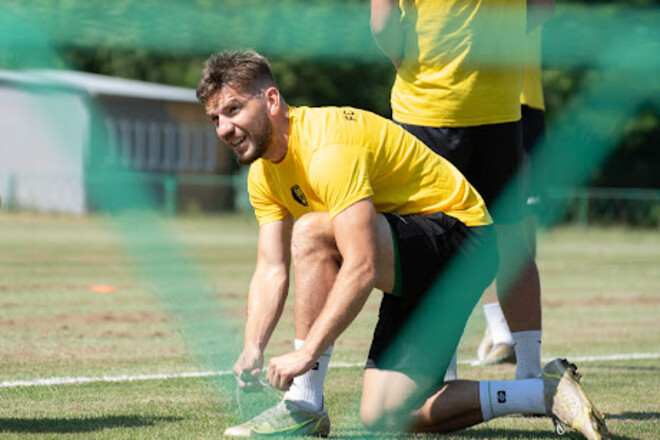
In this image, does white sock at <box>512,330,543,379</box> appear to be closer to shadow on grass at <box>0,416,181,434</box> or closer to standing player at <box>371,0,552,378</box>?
standing player at <box>371,0,552,378</box>

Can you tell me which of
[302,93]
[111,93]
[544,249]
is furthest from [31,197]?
[544,249]

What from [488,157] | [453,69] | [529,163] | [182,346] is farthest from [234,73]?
[182,346]

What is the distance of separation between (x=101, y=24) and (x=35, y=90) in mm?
13414

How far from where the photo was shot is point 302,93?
32.5 meters

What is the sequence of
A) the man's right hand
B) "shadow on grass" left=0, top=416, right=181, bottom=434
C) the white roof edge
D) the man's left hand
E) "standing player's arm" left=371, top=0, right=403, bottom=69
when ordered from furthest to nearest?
the white roof edge, "standing player's arm" left=371, top=0, right=403, bottom=69, "shadow on grass" left=0, top=416, right=181, bottom=434, the man's right hand, the man's left hand

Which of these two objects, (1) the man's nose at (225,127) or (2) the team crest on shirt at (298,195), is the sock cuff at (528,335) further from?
(1) the man's nose at (225,127)

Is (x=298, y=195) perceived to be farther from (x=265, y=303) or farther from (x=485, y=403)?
(x=485, y=403)

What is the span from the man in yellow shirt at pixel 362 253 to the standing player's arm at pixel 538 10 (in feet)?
4.15

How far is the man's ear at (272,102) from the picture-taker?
3900 millimetres

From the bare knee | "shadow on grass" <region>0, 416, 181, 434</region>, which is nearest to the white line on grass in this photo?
"shadow on grass" <region>0, 416, 181, 434</region>

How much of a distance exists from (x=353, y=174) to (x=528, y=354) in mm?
1452

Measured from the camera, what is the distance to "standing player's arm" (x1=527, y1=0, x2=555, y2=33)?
5152mm

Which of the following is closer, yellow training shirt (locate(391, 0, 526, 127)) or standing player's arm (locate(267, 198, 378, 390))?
standing player's arm (locate(267, 198, 378, 390))

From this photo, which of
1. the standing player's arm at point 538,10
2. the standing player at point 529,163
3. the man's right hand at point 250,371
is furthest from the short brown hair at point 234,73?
the standing player at point 529,163
